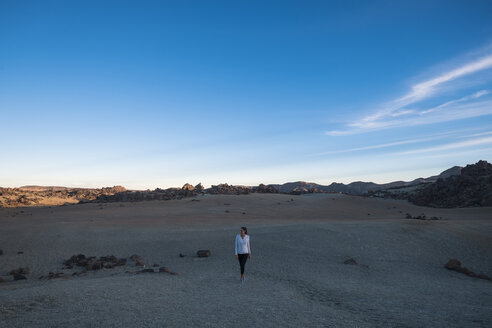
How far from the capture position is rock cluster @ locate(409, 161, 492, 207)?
2605 centimetres

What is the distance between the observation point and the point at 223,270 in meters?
10.5

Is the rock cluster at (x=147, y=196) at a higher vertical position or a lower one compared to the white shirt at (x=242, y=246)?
higher

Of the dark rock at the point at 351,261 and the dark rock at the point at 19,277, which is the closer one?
the dark rock at the point at 19,277

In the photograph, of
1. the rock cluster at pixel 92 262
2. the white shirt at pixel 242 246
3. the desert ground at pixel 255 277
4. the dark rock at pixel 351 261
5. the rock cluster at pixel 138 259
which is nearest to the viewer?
the desert ground at pixel 255 277

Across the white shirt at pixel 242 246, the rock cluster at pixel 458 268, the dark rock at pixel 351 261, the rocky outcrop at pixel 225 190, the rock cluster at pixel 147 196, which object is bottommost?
the rock cluster at pixel 458 268

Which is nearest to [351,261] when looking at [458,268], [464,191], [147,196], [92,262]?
[458,268]

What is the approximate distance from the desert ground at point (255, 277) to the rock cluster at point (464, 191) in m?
5.70

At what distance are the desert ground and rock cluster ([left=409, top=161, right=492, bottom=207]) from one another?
5.70 m

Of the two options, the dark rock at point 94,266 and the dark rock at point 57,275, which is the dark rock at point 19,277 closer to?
the dark rock at point 57,275

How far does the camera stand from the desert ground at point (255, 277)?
598 cm

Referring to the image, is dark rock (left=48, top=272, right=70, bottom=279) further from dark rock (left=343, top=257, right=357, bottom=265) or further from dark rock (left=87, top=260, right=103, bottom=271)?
dark rock (left=343, top=257, right=357, bottom=265)

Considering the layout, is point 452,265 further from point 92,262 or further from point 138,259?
point 92,262

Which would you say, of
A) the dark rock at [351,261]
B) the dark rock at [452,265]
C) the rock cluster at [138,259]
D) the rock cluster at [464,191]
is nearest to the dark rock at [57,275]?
the rock cluster at [138,259]

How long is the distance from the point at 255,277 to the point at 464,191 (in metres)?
25.6
